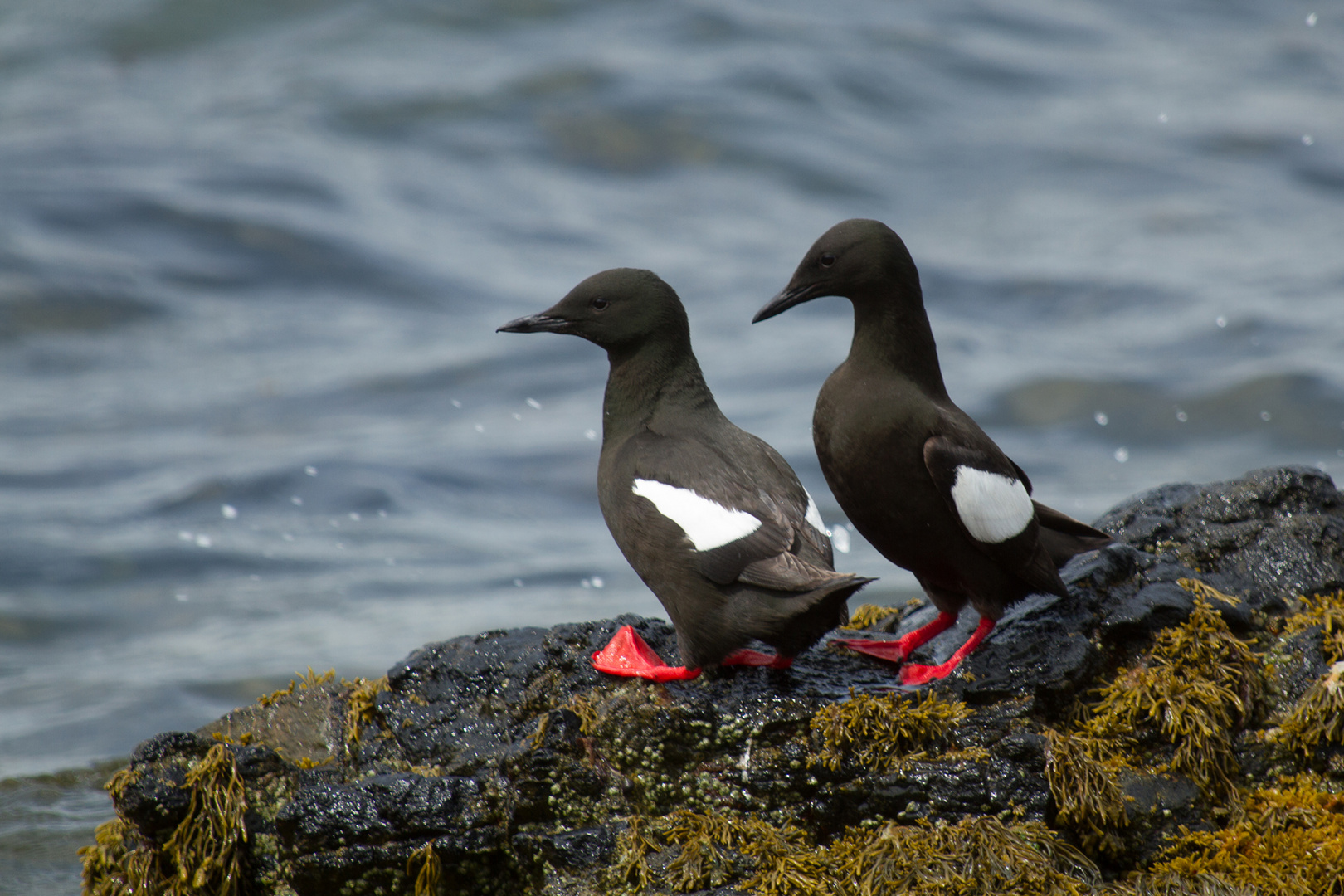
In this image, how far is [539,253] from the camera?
1764cm

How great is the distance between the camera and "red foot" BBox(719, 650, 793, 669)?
462cm

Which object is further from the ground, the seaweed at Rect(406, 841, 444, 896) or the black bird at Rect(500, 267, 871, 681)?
the black bird at Rect(500, 267, 871, 681)

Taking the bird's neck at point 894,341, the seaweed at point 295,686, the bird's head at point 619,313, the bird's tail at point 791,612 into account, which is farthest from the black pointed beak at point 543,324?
the seaweed at point 295,686

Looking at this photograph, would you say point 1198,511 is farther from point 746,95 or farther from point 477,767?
point 746,95

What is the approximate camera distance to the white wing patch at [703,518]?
4.47 m

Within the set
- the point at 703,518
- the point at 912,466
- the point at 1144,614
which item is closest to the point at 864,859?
the point at 703,518

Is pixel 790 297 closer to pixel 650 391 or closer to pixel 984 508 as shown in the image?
pixel 650 391

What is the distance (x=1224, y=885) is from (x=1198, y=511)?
194cm

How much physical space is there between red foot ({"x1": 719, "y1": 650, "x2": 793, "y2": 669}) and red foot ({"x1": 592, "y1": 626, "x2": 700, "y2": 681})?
142mm

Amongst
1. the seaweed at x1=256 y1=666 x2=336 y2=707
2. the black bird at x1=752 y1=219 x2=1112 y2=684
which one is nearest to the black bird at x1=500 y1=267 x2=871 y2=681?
the black bird at x1=752 y1=219 x2=1112 y2=684

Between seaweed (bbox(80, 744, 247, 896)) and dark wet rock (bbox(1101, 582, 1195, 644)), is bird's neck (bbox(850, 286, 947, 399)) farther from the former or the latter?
seaweed (bbox(80, 744, 247, 896))

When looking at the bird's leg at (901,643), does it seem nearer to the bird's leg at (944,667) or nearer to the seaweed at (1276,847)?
the bird's leg at (944,667)

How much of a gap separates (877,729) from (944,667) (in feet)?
1.66

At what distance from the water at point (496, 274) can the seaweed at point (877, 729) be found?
4477mm
